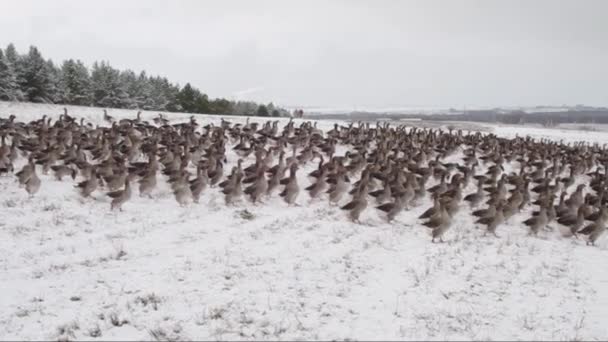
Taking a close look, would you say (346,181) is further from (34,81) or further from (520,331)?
(34,81)

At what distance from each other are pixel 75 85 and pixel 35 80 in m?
14.1

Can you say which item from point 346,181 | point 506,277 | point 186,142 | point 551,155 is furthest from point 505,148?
point 506,277

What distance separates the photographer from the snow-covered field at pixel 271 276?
318 inches

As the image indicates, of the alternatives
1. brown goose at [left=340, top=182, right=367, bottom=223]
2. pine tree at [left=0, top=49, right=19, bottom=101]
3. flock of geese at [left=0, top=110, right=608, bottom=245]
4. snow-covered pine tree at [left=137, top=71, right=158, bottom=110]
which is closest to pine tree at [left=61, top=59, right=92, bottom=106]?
snow-covered pine tree at [left=137, top=71, right=158, bottom=110]

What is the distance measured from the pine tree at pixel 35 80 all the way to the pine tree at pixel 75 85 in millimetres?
7016

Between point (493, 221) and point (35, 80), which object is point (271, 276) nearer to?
point (493, 221)

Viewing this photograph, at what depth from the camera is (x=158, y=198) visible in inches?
659

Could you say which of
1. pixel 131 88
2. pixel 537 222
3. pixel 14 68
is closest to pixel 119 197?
pixel 537 222

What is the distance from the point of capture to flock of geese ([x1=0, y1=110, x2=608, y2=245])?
16.1 metres

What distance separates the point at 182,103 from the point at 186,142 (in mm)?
48623

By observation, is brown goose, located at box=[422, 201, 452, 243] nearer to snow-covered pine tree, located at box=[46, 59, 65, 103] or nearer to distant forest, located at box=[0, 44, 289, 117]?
distant forest, located at box=[0, 44, 289, 117]

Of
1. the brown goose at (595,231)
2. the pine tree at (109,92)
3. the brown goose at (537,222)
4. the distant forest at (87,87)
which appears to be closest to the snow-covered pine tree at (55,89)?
the distant forest at (87,87)

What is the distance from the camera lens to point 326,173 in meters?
19.1

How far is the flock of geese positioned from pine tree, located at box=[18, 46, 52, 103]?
25.7 m
